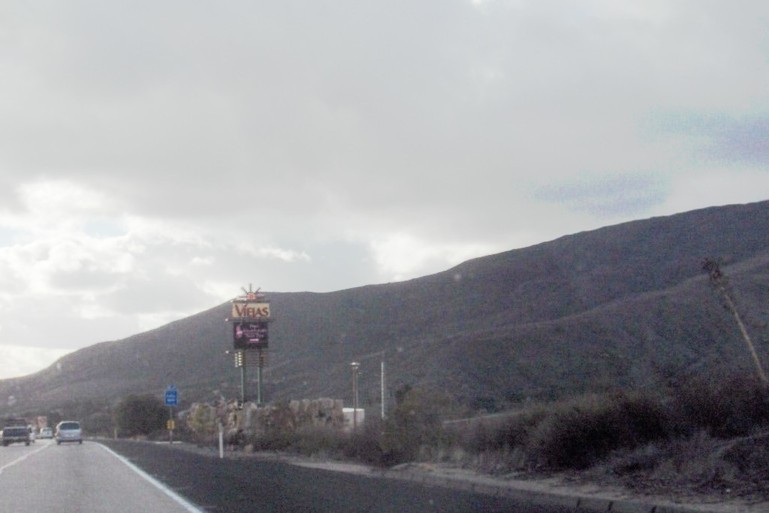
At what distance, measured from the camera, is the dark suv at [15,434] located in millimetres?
68731

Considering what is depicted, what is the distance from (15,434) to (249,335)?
18458 mm

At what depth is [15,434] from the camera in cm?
6944

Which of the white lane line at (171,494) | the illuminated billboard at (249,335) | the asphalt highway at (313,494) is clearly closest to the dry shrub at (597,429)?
the asphalt highway at (313,494)

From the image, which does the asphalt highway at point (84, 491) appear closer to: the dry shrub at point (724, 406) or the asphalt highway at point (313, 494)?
the asphalt highway at point (313, 494)

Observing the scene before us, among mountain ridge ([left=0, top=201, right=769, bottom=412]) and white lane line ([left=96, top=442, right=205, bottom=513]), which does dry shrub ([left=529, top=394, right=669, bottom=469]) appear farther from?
mountain ridge ([left=0, top=201, right=769, bottom=412])

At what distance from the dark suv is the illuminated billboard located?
17.3 metres

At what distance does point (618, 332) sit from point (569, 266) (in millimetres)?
50104

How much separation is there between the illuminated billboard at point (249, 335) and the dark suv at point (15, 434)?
56.9 ft

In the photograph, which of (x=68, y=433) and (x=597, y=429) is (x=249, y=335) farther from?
(x=597, y=429)

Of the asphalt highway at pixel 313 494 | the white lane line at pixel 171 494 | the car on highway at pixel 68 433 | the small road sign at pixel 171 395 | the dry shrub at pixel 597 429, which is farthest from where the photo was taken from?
the car on highway at pixel 68 433

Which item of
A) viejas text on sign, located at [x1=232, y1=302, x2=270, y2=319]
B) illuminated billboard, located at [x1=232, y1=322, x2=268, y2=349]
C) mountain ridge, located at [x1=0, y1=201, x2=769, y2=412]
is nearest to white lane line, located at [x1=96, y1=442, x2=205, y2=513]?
mountain ridge, located at [x1=0, y1=201, x2=769, y2=412]

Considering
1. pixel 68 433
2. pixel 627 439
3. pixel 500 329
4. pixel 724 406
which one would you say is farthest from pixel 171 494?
pixel 500 329

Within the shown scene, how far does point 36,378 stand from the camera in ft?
547

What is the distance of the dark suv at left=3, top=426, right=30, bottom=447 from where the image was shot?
225 ft
